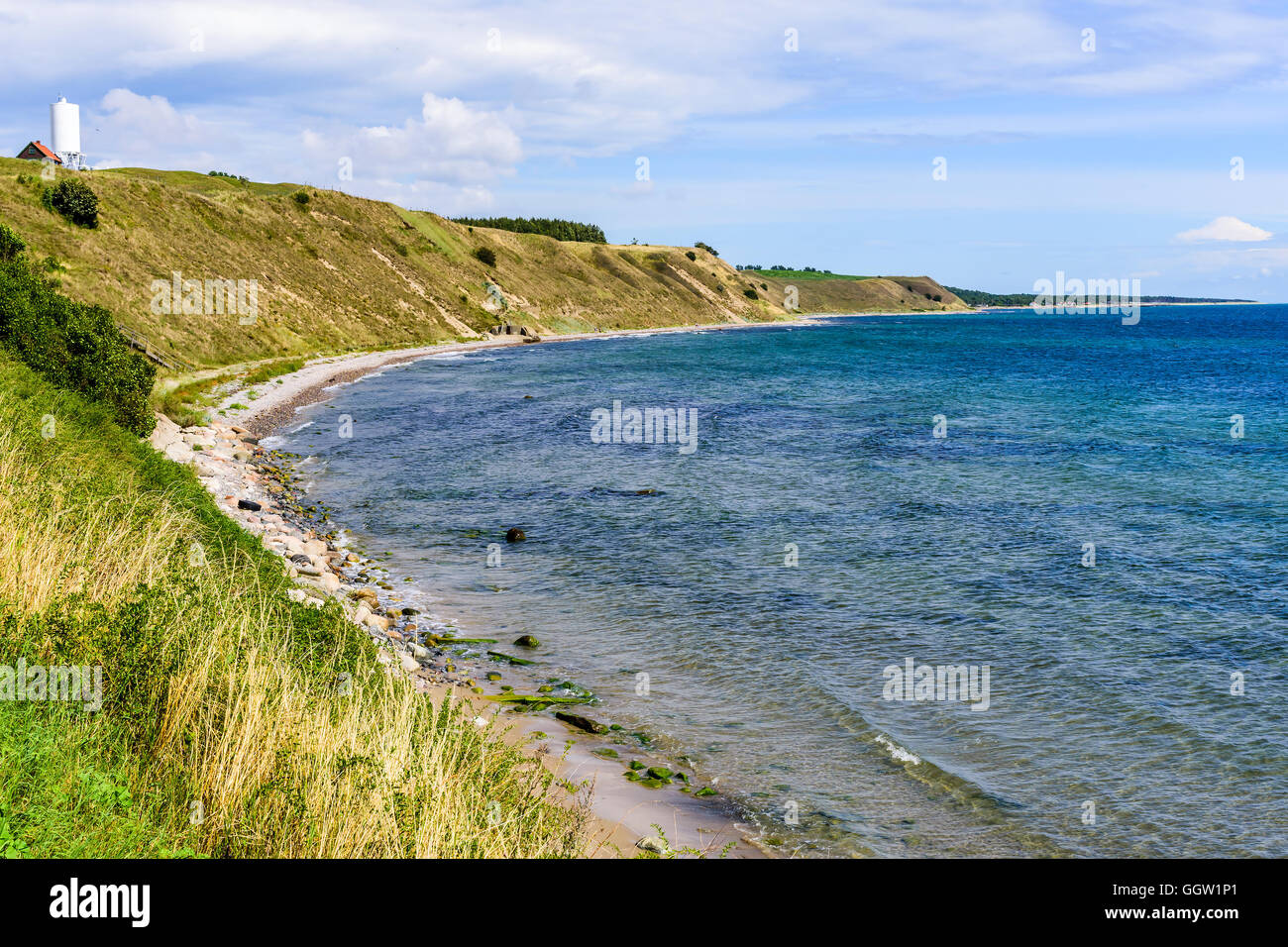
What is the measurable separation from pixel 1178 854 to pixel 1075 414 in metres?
43.2

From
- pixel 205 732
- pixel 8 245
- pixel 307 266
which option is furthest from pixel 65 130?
pixel 205 732

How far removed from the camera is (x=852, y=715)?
1378cm

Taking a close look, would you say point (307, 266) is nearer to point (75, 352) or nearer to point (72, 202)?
point (72, 202)

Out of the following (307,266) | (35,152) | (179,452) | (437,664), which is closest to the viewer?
(437,664)

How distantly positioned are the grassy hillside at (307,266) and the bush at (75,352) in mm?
28074

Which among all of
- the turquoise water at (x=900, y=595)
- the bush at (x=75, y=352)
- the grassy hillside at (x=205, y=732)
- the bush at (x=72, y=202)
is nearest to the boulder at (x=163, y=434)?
the bush at (x=75, y=352)

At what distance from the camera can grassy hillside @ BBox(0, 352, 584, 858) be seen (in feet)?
22.4

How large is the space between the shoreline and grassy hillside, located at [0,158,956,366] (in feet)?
94.6

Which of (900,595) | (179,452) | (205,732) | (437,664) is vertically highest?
(179,452)

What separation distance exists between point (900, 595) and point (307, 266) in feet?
252

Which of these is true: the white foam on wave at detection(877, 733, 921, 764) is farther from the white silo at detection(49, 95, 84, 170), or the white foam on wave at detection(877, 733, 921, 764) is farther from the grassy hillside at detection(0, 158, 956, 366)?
the white silo at detection(49, 95, 84, 170)

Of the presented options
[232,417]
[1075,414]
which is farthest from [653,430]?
[1075,414]

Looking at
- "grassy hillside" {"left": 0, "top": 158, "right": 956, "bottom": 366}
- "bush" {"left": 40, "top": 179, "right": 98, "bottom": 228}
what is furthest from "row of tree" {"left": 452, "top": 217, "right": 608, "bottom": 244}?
"bush" {"left": 40, "top": 179, "right": 98, "bottom": 228}

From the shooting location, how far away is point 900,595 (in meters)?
19.1
